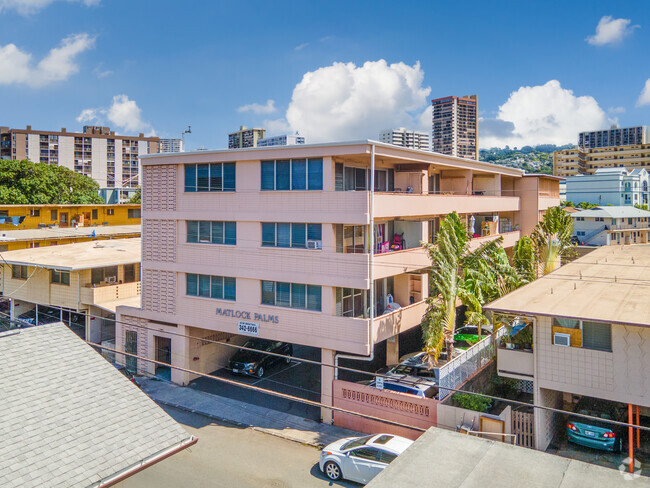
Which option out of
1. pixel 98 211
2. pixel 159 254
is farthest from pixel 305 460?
pixel 98 211

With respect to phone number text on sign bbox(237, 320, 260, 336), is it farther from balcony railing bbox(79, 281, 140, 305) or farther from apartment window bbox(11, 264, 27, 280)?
apartment window bbox(11, 264, 27, 280)

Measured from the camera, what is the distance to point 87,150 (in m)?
108

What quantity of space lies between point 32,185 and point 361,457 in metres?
59.0

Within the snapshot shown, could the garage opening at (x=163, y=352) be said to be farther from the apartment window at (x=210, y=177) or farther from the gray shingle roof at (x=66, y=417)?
the gray shingle roof at (x=66, y=417)

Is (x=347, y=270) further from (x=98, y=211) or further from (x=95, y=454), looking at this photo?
(x=98, y=211)

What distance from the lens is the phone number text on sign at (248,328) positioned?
23.1 meters

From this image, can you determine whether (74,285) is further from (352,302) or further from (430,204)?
(430,204)

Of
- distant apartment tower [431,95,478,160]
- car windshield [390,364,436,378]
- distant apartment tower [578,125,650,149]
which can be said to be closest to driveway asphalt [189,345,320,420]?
car windshield [390,364,436,378]

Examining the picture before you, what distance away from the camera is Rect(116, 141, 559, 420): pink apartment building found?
68.6 feet

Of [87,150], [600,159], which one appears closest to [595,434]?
[87,150]

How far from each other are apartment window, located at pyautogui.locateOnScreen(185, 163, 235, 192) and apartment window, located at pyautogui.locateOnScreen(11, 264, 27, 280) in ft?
47.7

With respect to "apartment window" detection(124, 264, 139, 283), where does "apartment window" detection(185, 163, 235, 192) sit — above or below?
above

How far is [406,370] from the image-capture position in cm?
2173

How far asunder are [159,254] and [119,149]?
94.1 metres
